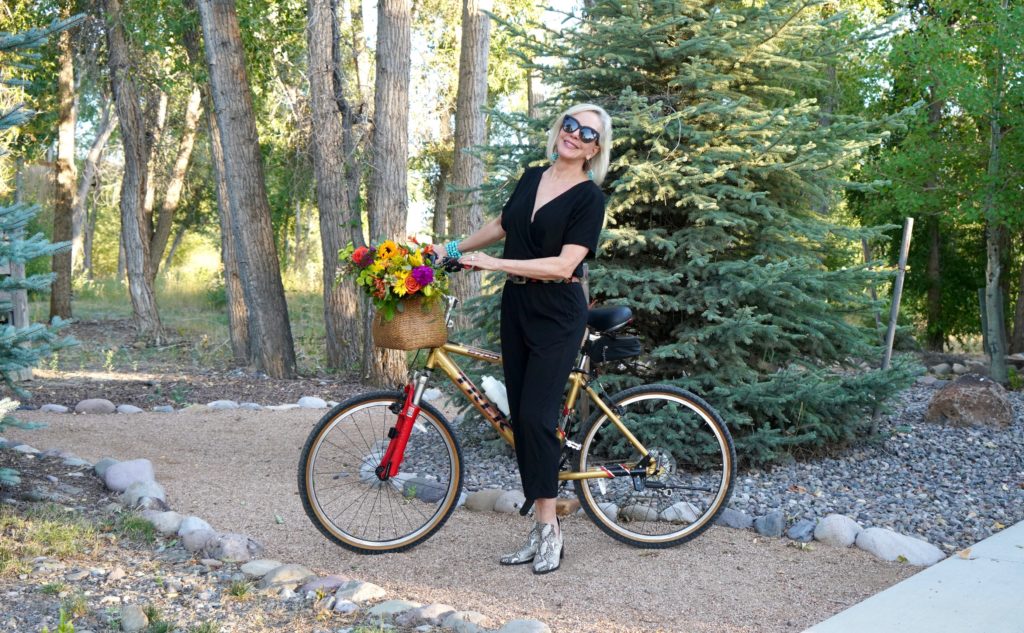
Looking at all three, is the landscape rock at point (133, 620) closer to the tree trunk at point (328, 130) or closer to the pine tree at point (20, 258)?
the pine tree at point (20, 258)

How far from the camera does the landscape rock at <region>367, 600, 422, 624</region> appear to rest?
11.7 ft

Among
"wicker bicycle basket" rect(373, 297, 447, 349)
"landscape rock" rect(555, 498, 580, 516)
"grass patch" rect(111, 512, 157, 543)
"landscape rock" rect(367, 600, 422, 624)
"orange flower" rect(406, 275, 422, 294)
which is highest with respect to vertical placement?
"orange flower" rect(406, 275, 422, 294)

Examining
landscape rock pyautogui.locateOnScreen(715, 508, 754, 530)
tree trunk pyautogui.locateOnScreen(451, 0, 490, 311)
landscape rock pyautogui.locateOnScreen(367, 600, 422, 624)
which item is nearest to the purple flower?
landscape rock pyautogui.locateOnScreen(367, 600, 422, 624)

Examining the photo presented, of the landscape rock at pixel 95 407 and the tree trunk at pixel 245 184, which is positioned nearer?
the landscape rock at pixel 95 407

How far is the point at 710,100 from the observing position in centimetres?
625

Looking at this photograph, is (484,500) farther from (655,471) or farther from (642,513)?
(655,471)

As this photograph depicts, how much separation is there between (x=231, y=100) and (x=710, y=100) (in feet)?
19.7

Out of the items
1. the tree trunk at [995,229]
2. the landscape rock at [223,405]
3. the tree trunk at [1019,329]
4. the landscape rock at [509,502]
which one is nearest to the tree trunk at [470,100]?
the landscape rock at [223,405]

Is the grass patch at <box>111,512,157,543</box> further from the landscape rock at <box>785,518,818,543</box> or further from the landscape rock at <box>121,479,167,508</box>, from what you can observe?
the landscape rock at <box>785,518,818,543</box>

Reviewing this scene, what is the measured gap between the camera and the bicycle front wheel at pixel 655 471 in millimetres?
4621

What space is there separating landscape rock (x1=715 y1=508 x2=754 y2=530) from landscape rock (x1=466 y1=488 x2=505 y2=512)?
1196 millimetres

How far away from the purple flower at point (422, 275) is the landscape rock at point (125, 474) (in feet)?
A: 7.80

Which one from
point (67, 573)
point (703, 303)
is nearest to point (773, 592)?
point (703, 303)

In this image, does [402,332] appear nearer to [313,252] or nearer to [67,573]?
[67,573]
